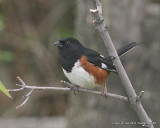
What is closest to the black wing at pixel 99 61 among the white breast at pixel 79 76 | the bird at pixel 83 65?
the bird at pixel 83 65

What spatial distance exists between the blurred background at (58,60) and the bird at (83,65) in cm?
153

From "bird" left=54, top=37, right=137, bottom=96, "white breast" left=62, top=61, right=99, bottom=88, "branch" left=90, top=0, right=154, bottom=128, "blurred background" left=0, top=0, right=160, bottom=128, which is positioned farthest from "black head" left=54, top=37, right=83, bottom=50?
"blurred background" left=0, top=0, right=160, bottom=128

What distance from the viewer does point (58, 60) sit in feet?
23.4

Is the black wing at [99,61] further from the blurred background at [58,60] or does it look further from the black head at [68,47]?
the blurred background at [58,60]

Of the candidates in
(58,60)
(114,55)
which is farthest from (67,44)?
(58,60)

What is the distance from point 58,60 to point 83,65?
14.2 ft

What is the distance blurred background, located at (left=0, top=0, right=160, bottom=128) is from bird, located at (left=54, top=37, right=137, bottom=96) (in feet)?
5.02

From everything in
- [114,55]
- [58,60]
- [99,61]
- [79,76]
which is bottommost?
[114,55]

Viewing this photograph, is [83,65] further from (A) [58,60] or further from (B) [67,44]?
(A) [58,60]

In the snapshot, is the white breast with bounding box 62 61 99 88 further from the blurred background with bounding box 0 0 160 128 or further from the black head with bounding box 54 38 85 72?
the blurred background with bounding box 0 0 160 128

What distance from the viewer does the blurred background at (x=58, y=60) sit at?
16.0ft

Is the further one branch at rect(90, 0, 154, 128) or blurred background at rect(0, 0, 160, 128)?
blurred background at rect(0, 0, 160, 128)

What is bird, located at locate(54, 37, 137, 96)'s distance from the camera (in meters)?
2.84

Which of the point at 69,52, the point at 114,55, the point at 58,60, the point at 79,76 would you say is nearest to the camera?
the point at 114,55
